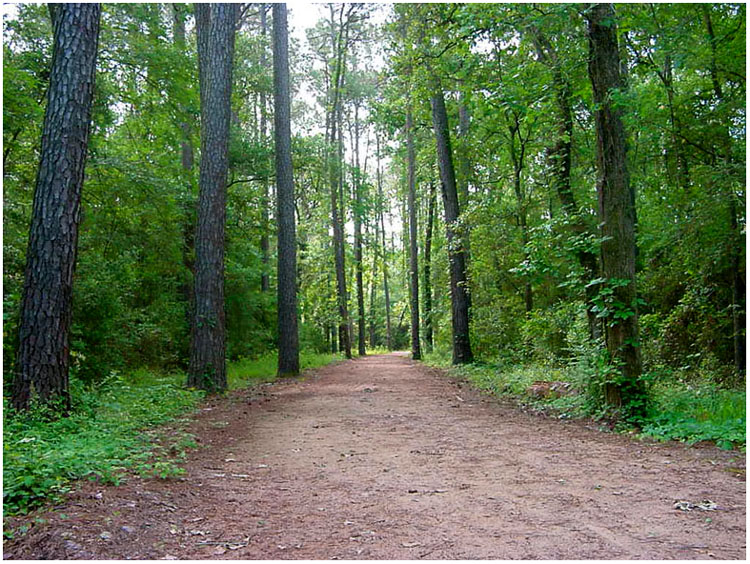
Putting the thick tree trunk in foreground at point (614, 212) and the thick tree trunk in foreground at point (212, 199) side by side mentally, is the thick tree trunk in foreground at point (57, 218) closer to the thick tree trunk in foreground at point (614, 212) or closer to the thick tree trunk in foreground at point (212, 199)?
the thick tree trunk in foreground at point (212, 199)

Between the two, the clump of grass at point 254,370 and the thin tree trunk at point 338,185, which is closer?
the clump of grass at point 254,370

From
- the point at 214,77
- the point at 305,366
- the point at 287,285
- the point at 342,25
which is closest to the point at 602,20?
the point at 214,77

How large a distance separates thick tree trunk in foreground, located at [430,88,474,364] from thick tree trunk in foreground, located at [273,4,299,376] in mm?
4807

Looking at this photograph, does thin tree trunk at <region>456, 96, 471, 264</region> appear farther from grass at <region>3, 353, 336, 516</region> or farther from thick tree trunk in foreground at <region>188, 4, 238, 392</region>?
grass at <region>3, 353, 336, 516</region>

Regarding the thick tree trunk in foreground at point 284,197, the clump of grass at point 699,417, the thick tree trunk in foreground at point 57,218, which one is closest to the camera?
the clump of grass at point 699,417

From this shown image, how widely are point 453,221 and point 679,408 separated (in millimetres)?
10824

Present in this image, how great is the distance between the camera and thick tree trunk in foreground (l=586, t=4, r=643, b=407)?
717 centimetres

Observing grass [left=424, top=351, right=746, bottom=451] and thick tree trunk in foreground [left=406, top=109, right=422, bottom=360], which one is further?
thick tree trunk in foreground [left=406, top=109, right=422, bottom=360]

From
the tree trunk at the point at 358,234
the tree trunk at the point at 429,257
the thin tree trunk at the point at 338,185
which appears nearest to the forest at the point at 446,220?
the thin tree trunk at the point at 338,185

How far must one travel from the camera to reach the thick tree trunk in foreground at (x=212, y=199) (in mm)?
10453

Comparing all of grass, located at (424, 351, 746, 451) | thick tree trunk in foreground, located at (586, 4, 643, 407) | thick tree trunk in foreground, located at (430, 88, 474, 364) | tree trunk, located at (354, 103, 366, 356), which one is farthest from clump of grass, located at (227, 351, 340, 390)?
tree trunk, located at (354, 103, 366, 356)

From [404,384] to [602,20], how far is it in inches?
337

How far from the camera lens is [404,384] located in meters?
13.2

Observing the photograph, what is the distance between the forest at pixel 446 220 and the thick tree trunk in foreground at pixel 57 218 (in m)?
0.02
